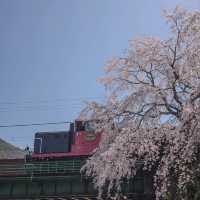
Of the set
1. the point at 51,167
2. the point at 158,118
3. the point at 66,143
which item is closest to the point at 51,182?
the point at 51,167

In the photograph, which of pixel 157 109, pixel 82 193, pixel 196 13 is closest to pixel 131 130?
pixel 157 109

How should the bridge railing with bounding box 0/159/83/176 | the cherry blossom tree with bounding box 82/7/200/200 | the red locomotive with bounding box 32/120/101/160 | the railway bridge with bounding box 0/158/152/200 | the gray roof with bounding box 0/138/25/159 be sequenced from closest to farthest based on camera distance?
the cherry blossom tree with bounding box 82/7/200/200, the railway bridge with bounding box 0/158/152/200, the bridge railing with bounding box 0/159/83/176, the red locomotive with bounding box 32/120/101/160, the gray roof with bounding box 0/138/25/159

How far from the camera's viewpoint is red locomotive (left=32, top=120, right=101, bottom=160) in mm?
35031

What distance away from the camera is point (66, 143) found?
37125 mm

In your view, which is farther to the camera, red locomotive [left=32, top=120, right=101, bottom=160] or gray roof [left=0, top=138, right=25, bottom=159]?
gray roof [left=0, top=138, right=25, bottom=159]

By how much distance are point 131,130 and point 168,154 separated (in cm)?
212

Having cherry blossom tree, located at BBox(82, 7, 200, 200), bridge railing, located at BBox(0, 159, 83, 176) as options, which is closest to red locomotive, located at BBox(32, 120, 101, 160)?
bridge railing, located at BBox(0, 159, 83, 176)

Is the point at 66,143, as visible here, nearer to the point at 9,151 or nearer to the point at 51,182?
the point at 51,182

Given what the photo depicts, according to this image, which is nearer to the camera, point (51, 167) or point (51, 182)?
point (51, 167)

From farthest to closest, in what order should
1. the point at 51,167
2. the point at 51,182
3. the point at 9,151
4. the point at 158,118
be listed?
the point at 9,151 < the point at 51,182 < the point at 51,167 < the point at 158,118

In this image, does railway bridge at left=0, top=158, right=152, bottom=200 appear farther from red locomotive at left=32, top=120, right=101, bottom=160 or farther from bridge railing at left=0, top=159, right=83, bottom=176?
red locomotive at left=32, top=120, right=101, bottom=160

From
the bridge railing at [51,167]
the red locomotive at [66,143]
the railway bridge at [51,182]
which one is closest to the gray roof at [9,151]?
the railway bridge at [51,182]

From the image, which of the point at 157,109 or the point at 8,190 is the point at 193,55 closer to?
the point at 157,109

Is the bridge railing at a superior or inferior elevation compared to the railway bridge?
superior
